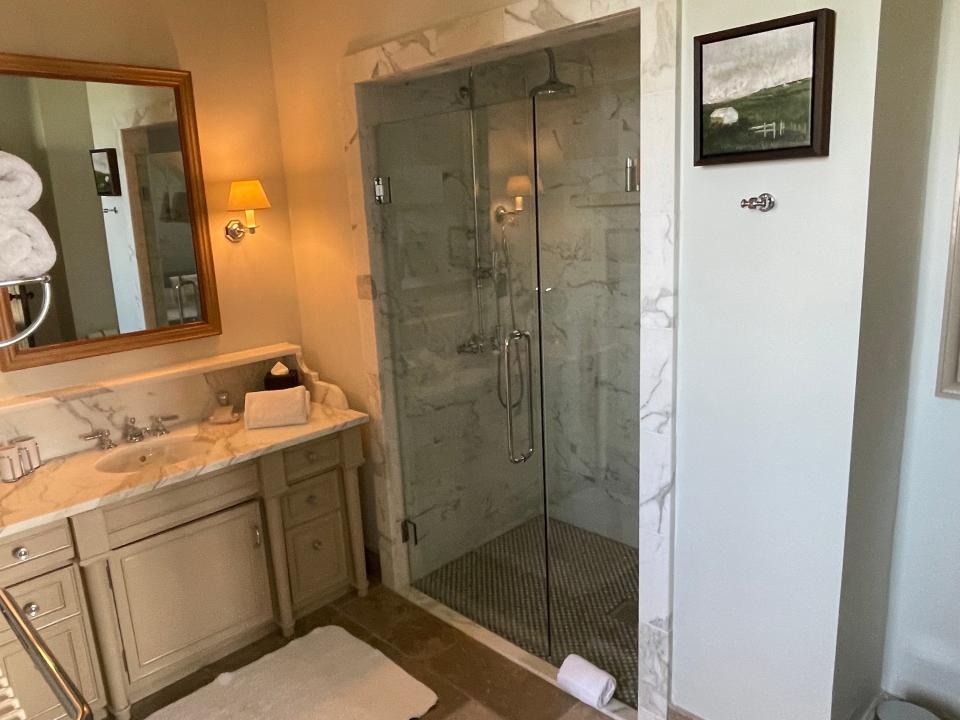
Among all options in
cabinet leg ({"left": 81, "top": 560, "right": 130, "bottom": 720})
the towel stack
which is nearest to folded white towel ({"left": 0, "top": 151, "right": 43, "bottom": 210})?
the towel stack

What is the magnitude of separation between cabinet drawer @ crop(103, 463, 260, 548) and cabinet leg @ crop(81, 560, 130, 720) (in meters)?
0.10

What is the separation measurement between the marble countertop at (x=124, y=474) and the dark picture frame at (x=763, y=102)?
5.60 ft

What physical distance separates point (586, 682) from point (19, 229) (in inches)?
80.6

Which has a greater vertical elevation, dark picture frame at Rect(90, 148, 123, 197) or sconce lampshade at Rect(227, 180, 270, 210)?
dark picture frame at Rect(90, 148, 123, 197)

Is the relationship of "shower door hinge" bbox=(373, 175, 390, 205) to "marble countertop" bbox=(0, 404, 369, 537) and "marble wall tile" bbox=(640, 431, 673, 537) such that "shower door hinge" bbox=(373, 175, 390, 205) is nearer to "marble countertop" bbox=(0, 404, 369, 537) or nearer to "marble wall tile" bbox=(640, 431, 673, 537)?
"marble countertop" bbox=(0, 404, 369, 537)

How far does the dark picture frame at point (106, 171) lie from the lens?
2.47 m

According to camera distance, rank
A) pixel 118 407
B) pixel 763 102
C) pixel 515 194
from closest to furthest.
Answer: pixel 763 102 → pixel 118 407 → pixel 515 194

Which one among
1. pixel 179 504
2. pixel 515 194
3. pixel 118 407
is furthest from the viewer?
pixel 515 194

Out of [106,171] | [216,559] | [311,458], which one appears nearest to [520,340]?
[311,458]

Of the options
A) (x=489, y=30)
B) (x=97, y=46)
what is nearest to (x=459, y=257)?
(x=489, y=30)

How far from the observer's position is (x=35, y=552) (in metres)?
2.08

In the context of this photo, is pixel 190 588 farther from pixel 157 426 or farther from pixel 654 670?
pixel 654 670

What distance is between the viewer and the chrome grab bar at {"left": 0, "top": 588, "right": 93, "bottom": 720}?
3.52 feet

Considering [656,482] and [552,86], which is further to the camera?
[552,86]
